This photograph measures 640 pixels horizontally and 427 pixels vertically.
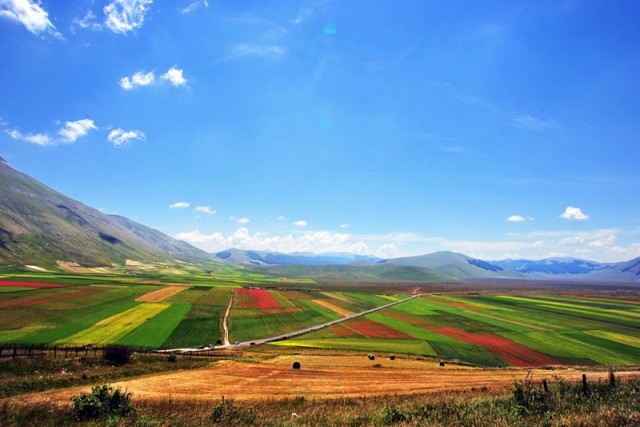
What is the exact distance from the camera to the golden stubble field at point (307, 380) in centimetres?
2689

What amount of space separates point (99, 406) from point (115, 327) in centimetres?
5270

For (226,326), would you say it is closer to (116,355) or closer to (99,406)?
(116,355)

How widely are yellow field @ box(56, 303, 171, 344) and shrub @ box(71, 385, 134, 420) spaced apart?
39603 millimetres

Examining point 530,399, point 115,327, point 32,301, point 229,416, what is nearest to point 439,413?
point 530,399

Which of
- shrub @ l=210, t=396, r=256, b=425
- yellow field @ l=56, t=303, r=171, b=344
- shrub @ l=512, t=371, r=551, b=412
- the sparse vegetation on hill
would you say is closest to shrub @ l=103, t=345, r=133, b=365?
yellow field @ l=56, t=303, r=171, b=344

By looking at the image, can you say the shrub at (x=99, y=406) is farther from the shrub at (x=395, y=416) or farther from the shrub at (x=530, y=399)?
the shrub at (x=530, y=399)

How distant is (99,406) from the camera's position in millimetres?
17484

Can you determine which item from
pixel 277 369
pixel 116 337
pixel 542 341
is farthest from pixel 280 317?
pixel 542 341

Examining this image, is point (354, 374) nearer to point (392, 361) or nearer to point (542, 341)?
point (392, 361)

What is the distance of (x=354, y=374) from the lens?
37.5 m

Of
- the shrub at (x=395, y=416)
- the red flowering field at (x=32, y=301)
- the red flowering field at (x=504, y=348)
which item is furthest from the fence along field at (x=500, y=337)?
the red flowering field at (x=32, y=301)

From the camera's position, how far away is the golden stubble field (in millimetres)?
26891

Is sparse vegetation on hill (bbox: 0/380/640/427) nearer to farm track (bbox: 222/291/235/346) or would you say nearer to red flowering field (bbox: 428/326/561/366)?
red flowering field (bbox: 428/326/561/366)

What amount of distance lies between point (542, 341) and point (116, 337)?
3315 inches
